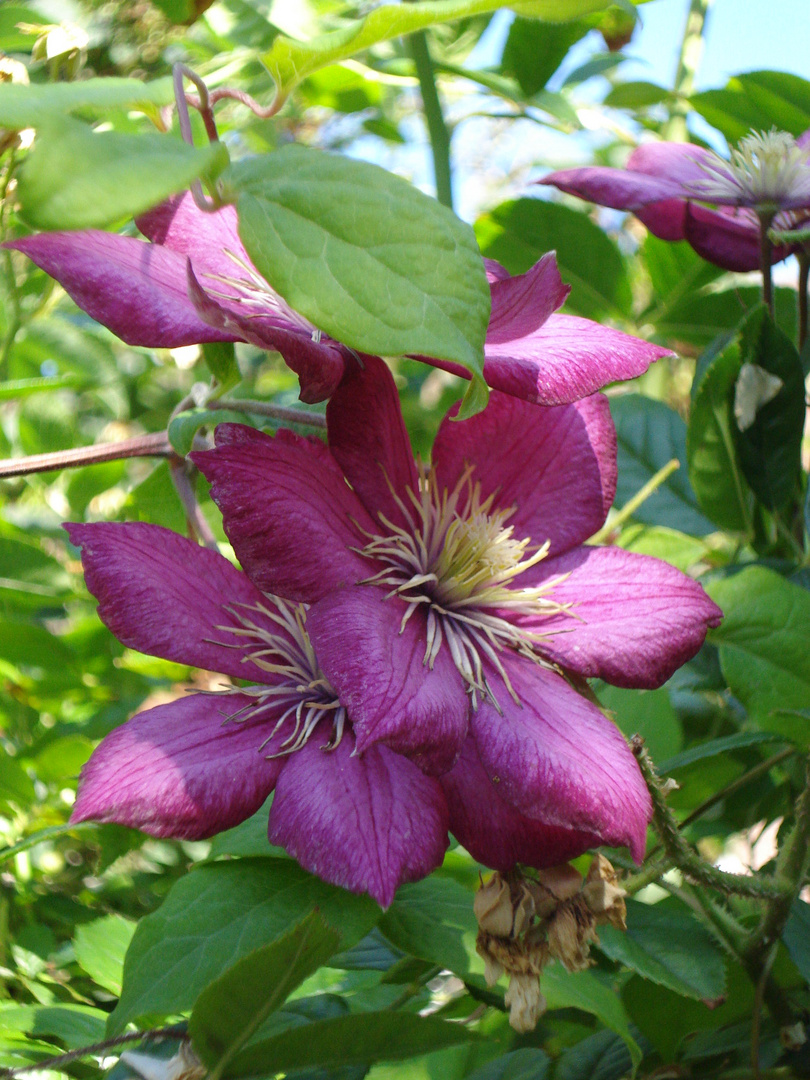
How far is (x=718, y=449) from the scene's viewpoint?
67 cm

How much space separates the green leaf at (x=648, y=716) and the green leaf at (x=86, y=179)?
46 centimetres

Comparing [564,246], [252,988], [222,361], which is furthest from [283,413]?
[564,246]

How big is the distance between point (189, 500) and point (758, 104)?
67 cm

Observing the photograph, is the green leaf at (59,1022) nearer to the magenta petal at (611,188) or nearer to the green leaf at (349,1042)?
the green leaf at (349,1042)

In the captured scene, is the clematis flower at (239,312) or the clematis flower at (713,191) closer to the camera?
the clematis flower at (239,312)

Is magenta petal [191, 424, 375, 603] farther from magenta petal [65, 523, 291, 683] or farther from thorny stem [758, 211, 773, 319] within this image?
thorny stem [758, 211, 773, 319]

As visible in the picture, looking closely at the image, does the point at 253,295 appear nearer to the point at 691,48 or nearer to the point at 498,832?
the point at 498,832

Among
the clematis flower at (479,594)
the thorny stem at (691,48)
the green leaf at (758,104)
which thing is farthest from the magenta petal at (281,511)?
the thorny stem at (691,48)

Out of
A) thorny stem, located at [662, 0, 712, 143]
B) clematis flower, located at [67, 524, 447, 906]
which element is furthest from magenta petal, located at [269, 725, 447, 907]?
thorny stem, located at [662, 0, 712, 143]

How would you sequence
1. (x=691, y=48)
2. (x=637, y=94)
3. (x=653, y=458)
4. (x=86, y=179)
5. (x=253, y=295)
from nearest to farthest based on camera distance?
(x=86, y=179) < (x=253, y=295) < (x=653, y=458) < (x=637, y=94) < (x=691, y=48)

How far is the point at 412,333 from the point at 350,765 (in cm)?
20

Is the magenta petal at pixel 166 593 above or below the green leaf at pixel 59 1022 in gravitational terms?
above

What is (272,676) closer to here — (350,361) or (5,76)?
(350,361)

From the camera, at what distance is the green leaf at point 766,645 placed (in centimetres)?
57
